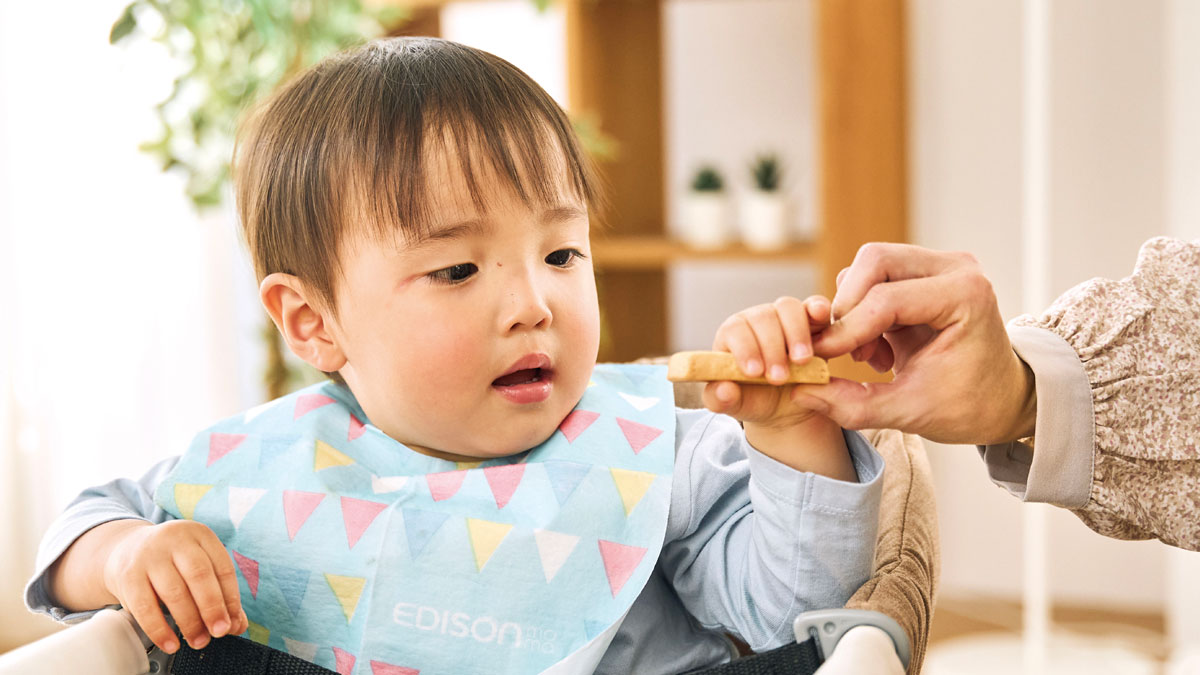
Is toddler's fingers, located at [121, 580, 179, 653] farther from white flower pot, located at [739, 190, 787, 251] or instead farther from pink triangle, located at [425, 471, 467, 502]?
white flower pot, located at [739, 190, 787, 251]

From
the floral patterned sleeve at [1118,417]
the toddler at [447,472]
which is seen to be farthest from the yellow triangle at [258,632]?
the floral patterned sleeve at [1118,417]

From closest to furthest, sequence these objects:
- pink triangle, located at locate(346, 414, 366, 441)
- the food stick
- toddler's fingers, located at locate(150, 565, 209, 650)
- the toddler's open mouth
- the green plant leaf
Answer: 1. the food stick
2. toddler's fingers, located at locate(150, 565, 209, 650)
3. the toddler's open mouth
4. pink triangle, located at locate(346, 414, 366, 441)
5. the green plant leaf

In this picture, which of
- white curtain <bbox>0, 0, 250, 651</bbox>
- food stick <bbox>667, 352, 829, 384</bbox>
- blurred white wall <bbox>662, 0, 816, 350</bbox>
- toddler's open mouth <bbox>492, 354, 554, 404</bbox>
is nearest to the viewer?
food stick <bbox>667, 352, 829, 384</bbox>

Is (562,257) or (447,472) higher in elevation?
(562,257)

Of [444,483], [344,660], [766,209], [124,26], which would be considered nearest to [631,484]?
[444,483]

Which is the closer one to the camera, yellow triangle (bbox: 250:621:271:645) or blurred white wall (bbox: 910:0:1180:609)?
yellow triangle (bbox: 250:621:271:645)

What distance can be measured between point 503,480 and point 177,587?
0.85 feet

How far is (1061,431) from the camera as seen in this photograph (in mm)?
748

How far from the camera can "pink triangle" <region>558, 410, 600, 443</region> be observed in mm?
925

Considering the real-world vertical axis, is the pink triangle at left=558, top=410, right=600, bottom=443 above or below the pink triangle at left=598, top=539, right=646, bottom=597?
above

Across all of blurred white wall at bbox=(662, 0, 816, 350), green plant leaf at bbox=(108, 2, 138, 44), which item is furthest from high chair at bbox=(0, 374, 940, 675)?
blurred white wall at bbox=(662, 0, 816, 350)

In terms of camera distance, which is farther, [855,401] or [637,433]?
[637,433]

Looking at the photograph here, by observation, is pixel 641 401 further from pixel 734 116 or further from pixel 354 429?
pixel 734 116

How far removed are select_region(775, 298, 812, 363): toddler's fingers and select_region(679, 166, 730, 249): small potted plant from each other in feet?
5.43
